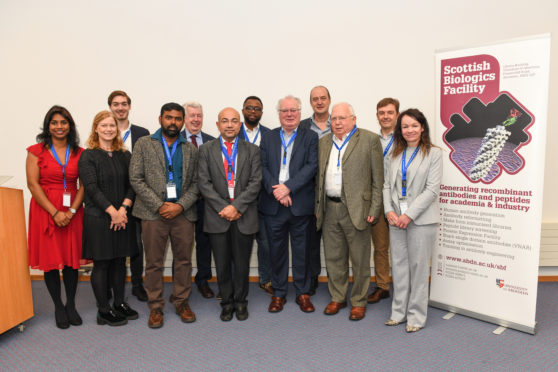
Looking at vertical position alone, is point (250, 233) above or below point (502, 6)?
below

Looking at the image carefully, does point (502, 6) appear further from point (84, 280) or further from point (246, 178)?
point (84, 280)

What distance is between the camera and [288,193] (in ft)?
9.96

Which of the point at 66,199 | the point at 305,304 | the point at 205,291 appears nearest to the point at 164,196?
the point at 66,199

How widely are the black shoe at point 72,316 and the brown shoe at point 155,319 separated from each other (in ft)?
1.93

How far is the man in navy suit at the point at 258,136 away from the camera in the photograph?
3.59 metres

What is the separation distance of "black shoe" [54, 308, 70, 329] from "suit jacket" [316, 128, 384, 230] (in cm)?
249

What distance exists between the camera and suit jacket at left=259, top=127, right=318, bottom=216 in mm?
3061

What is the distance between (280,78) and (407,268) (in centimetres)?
264

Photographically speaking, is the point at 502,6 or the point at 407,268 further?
the point at 502,6

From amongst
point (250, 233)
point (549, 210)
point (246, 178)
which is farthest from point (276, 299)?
point (549, 210)

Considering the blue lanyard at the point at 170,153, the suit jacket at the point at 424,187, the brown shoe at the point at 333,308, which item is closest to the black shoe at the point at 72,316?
the blue lanyard at the point at 170,153

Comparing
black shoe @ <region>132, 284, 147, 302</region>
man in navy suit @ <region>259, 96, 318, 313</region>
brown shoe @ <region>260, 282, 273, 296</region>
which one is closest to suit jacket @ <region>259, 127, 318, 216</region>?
man in navy suit @ <region>259, 96, 318, 313</region>

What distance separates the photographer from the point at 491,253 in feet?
9.61

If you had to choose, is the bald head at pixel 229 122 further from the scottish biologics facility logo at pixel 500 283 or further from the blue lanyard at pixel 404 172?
the scottish biologics facility logo at pixel 500 283
